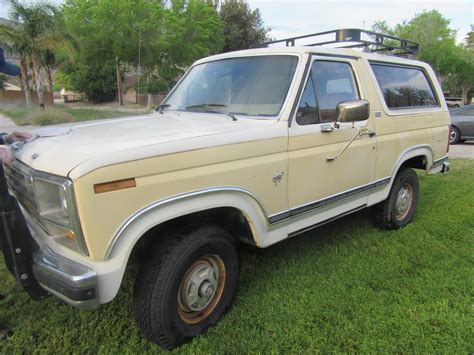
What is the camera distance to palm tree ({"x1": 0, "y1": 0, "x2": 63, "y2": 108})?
18.9 metres

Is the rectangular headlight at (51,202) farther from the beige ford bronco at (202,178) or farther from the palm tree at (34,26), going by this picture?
the palm tree at (34,26)

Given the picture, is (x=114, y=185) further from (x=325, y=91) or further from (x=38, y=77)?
(x=38, y=77)

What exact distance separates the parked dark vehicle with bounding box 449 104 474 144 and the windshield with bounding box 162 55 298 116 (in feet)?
35.7

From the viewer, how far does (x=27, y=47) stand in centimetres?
2030

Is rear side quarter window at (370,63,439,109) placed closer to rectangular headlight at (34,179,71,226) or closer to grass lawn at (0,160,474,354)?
grass lawn at (0,160,474,354)

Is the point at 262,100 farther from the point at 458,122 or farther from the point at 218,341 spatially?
the point at 458,122

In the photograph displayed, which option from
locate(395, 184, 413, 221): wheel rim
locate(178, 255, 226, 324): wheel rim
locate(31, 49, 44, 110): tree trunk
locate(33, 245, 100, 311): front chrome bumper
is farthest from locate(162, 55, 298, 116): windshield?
locate(31, 49, 44, 110): tree trunk

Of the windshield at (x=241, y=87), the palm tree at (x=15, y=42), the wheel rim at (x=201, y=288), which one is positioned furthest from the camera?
the palm tree at (x=15, y=42)

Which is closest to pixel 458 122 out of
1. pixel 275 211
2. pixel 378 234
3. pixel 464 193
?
pixel 464 193

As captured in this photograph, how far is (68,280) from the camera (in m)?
2.12

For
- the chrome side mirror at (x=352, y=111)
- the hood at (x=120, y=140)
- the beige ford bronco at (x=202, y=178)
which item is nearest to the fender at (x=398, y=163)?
the beige ford bronco at (x=202, y=178)

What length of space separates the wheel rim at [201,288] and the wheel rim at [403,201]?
8.75 ft

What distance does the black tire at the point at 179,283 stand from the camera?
2459 millimetres

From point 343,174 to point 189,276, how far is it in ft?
5.52
